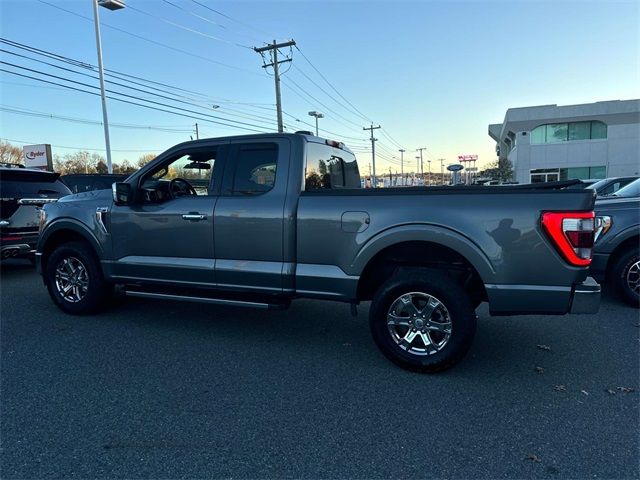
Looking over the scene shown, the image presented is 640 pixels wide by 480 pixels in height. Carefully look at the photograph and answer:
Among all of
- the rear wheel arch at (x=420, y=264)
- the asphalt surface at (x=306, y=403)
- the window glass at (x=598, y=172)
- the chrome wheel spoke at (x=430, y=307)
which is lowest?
the asphalt surface at (x=306, y=403)

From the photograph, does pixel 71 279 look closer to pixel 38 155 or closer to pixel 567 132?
pixel 38 155

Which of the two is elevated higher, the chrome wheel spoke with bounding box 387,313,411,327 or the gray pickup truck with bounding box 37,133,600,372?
the gray pickup truck with bounding box 37,133,600,372

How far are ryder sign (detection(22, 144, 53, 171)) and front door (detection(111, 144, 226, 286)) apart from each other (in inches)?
1517

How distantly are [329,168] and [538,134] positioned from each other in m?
45.2

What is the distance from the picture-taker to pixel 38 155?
129ft

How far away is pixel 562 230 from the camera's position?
10.5 feet

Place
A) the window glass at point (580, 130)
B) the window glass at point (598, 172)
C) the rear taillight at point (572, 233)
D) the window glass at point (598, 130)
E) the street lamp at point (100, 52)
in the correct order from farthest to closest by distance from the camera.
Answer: the window glass at point (580, 130), the window glass at point (598, 130), the window glass at point (598, 172), the street lamp at point (100, 52), the rear taillight at point (572, 233)

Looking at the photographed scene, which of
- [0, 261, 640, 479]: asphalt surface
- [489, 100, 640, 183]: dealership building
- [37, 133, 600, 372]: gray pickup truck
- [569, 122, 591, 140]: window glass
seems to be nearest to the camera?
[0, 261, 640, 479]: asphalt surface

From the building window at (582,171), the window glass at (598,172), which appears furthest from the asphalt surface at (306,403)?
the window glass at (598,172)

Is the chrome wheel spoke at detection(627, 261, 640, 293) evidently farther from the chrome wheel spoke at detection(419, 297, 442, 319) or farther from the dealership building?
the dealership building

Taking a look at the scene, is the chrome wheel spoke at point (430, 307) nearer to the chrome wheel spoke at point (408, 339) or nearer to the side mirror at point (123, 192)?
the chrome wheel spoke at point (408, 339)

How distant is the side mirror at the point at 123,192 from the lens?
4.69 metres

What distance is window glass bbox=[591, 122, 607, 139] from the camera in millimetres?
41938

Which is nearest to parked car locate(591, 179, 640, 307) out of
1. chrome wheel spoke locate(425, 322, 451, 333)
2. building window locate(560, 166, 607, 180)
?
chrome wheel spoke locate(425, 322, 451, 333)
